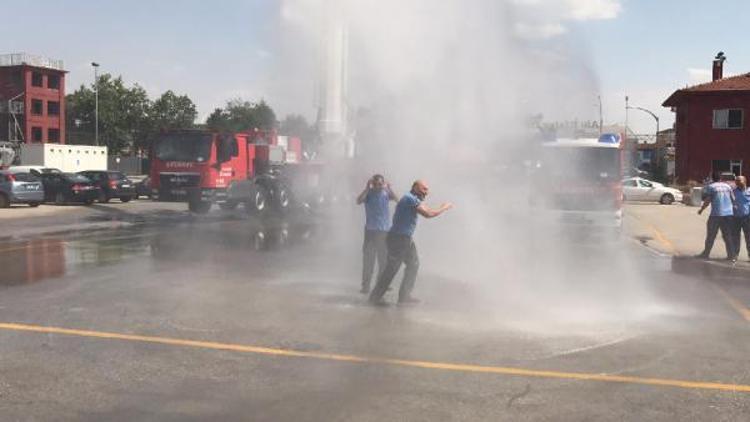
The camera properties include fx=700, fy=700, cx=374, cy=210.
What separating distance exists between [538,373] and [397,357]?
Result: 118 cm

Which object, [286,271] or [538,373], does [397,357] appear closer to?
[538,373]

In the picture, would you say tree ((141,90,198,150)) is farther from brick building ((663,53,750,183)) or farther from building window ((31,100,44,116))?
brick building ((663,53,750,183))

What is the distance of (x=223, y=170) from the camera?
2094 centimetres

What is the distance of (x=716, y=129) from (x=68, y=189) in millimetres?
35685

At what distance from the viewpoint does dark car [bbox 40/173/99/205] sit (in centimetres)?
2594

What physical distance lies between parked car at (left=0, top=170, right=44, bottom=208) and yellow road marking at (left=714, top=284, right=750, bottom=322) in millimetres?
22022

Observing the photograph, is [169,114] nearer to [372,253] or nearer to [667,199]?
[667,199]

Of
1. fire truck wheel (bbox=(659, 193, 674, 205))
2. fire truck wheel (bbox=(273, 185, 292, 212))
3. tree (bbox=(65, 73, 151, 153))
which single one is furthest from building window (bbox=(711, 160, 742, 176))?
tree (bbox=(65, 73, 151, 153))

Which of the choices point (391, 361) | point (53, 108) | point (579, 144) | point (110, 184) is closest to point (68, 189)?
point (110, 184)

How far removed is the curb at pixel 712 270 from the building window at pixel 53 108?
75.1 m

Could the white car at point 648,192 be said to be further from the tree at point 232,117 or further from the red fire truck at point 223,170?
the tree at point 232,117

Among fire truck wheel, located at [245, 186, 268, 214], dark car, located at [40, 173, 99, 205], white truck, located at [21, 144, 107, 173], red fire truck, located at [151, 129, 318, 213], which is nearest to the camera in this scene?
red fire truck, located at [151, 129, 318, 213]

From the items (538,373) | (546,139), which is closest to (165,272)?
(538,373)

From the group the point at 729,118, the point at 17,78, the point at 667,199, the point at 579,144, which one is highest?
the point at 17,78
